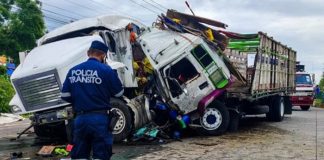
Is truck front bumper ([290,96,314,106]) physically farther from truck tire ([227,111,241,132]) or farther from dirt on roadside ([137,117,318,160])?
truck tire ([227,111,241,132])

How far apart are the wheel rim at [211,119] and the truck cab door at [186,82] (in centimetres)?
43

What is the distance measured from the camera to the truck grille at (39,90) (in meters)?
8.70

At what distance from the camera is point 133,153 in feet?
27.0

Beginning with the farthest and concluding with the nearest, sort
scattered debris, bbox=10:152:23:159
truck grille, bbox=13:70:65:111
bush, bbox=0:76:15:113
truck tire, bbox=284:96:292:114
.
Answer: bush, bbox=0:76:15:113 → truck tire, bbox=284:96:292:114 → truck grille, bbox=13:70:65:111 → scattered debris, bbox=10:152:23:159

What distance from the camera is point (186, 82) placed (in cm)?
1038

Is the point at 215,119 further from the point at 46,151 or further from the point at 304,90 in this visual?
the point at 304,90

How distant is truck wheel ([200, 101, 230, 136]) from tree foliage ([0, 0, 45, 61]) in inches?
700

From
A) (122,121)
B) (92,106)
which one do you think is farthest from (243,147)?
(92,106)

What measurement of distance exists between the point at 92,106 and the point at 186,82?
5841 millimetres

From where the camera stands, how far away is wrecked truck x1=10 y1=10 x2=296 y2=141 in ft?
29.1

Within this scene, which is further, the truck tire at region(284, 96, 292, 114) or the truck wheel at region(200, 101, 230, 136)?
the truck tire at region(284, 96, 292, 114)

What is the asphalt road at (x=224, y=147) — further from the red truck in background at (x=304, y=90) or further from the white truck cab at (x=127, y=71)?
the red truck in background at (x=304, y=90)

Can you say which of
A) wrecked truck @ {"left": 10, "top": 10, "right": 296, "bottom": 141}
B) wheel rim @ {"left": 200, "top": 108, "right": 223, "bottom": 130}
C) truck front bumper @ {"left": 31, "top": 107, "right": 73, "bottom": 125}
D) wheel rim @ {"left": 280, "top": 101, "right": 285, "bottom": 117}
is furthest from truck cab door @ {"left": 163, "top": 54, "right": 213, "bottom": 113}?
wheel rim @ {"left": 280, "top": 101, "right": 285, "bottom": 117}

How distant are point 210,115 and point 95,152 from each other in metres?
6.31
